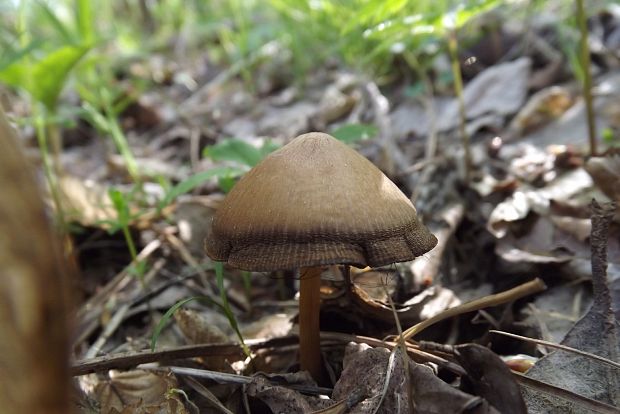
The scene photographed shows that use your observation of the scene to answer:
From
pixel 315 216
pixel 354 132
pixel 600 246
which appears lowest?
pixel 600 246

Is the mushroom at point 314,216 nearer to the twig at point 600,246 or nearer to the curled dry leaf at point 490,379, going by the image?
the curled dry leaf at point 490,379

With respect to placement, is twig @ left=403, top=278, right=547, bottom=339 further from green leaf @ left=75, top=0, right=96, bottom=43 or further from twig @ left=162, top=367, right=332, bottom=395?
green leaf @ left=75, top=0, right=96, bottom=43

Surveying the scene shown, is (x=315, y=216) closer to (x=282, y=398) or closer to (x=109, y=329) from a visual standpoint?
(x=282, y=398)

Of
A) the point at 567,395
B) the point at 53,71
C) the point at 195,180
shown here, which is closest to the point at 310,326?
the point at 567,395

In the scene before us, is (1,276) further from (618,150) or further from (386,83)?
(386,83)

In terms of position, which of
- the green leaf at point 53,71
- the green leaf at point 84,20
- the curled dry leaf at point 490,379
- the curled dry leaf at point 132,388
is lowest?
the curled dry leaf at point 132,388

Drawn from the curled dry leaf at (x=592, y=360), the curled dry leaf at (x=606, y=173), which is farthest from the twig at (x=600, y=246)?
the curled dry leaf at (x=606, y=173)

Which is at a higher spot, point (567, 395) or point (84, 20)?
point (84, 20)
